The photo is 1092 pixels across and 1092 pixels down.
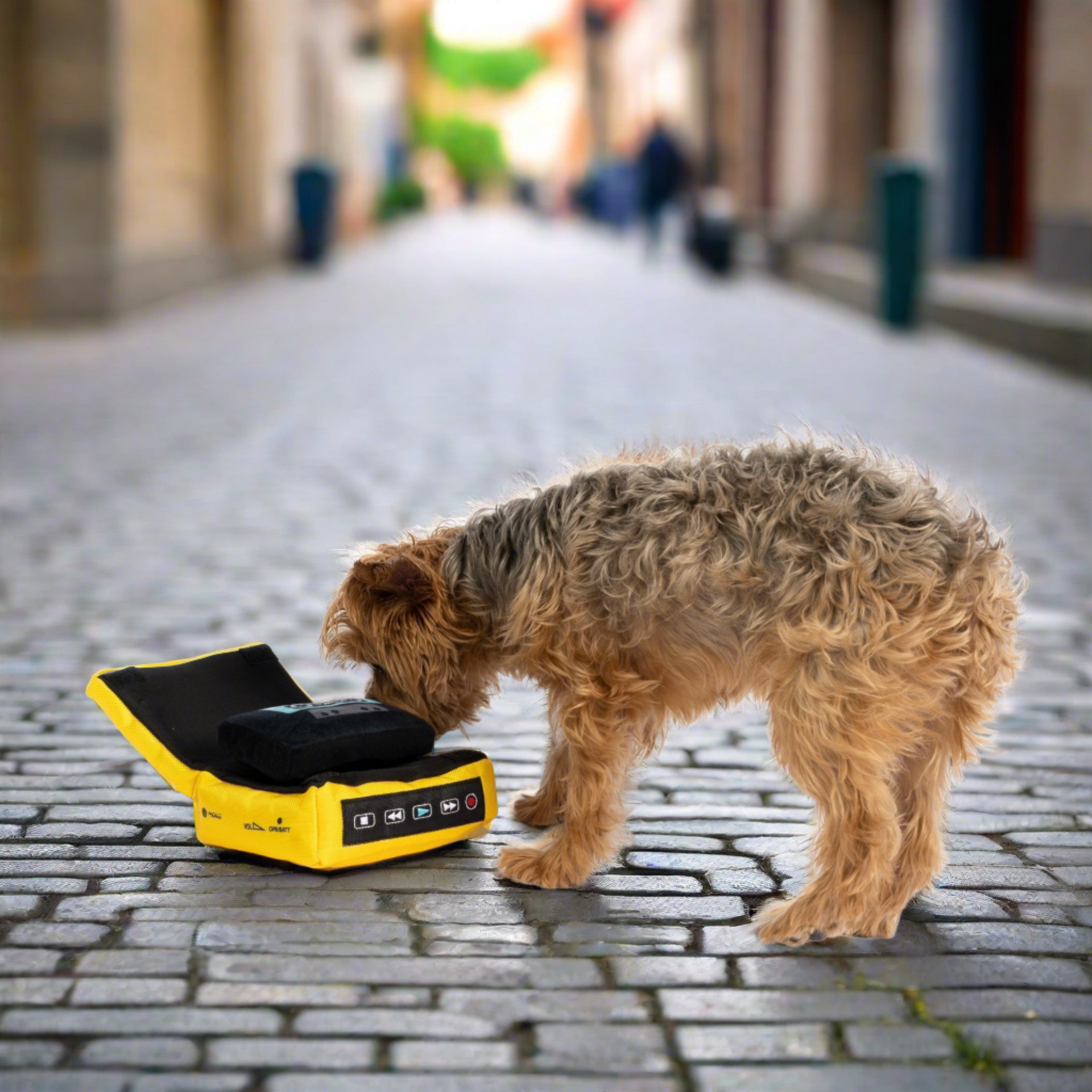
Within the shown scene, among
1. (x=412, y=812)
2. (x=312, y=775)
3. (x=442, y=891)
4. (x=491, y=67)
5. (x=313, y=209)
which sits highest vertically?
(x=491, y=67)

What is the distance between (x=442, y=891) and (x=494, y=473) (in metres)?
5.96

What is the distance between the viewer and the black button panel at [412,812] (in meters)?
3.73

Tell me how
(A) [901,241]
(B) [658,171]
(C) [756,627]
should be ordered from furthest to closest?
(B) [658,171] → (A) [901,241] → (C) [756,627]

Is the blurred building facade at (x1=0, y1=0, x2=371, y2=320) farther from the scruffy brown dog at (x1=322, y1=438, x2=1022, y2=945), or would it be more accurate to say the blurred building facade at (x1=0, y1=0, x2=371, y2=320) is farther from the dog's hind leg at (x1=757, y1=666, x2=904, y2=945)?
the dog's hind leg at (x1=757, y1=666, x2=904, y2=945)

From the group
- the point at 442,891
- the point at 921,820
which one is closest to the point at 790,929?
the point at 921,820

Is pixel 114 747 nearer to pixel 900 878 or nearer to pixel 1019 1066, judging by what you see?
pixel 900 878

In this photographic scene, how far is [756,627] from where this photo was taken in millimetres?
3422

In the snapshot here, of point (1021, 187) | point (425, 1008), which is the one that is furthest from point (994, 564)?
point (1021, 187)

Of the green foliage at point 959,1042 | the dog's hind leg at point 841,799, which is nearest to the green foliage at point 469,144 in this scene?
the dog's hind leg at point 841,799

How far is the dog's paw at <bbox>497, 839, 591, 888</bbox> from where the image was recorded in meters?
3.75

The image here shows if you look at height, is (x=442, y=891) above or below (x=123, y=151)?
below

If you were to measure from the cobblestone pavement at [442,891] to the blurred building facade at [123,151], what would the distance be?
855 cm

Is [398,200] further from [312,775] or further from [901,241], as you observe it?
[312,775]

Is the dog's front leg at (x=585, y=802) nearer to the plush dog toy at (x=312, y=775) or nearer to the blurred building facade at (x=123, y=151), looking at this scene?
the plush dog toy at (x=312, y=775)
